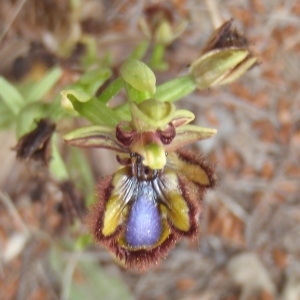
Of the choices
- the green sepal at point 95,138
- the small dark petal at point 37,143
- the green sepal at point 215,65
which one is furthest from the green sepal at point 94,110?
the green sepal at point 215,65

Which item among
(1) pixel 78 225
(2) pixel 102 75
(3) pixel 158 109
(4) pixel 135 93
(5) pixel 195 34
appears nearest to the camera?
(3) pixel 158 109

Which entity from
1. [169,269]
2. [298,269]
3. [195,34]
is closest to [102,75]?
[195,34]

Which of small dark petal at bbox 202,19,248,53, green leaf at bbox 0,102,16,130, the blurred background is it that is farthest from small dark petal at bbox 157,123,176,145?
the blurred background

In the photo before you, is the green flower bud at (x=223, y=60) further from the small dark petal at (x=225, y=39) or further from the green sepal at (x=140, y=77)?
the green sepal at (x=140, y=77)

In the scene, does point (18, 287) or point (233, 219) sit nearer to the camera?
point (18, 287)

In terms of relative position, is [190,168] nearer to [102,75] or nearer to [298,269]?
[102,75]

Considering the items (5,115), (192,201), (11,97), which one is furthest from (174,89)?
(5,115)
